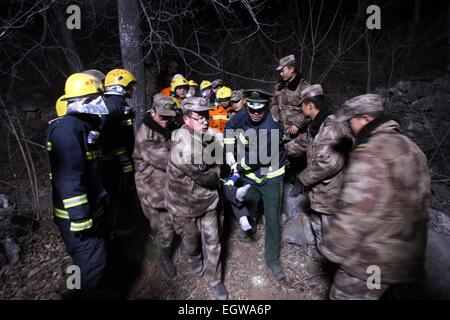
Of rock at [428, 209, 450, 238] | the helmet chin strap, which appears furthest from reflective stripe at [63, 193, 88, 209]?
rock at [428, 209, 450, 238]

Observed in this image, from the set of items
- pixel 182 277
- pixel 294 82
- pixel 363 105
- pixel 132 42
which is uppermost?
pixel 132 42

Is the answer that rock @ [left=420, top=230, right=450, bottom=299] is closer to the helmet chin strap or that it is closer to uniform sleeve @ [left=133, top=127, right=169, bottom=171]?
uniform sleeve @ [left=133, top=127, right=169, bottom=171]

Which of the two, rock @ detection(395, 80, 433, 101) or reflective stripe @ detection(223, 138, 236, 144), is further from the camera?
rock @ detection(395, 80, 433, 101)

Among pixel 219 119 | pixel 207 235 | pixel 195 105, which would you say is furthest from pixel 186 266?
pixel 219 119

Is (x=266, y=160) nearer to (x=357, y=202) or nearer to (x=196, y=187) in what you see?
(x=196, y=187)

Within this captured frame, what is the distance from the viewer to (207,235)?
3.17 m

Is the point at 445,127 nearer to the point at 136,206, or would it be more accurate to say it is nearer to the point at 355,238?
the point at 355,238

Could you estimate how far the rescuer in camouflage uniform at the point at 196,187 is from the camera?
2.85 meters

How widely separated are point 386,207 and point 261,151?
1790mm

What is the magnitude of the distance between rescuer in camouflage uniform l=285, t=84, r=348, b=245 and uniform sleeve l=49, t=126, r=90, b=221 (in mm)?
2632

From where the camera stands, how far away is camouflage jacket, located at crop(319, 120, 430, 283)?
1.93 metres

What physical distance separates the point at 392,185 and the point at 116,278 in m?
3.81

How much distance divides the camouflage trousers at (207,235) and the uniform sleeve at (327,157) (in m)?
1.46

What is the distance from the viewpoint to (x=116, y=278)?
3605mm
